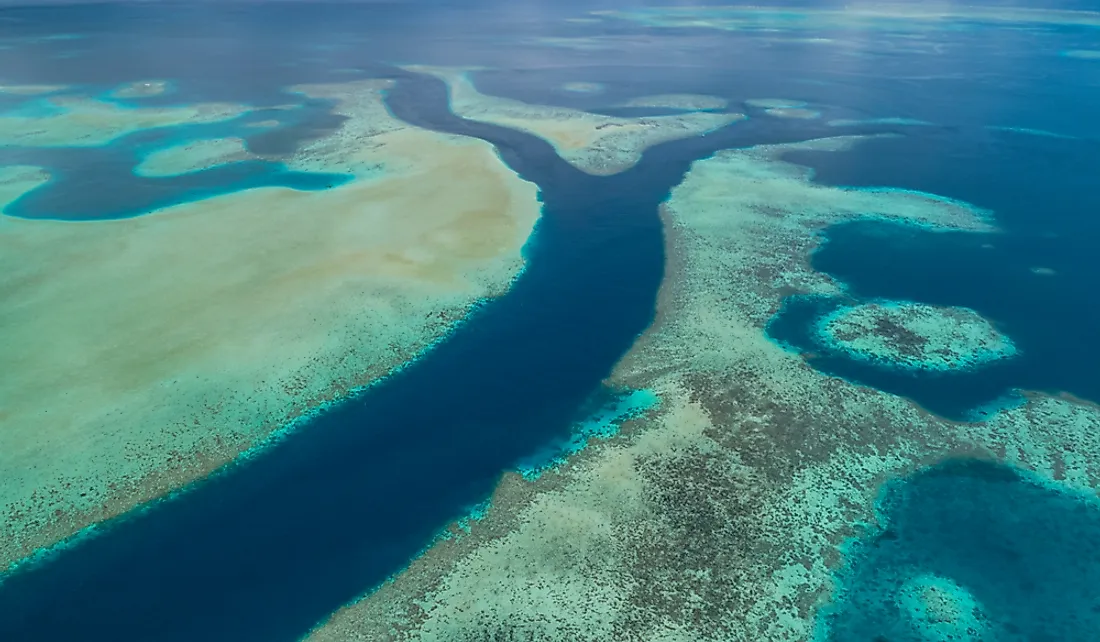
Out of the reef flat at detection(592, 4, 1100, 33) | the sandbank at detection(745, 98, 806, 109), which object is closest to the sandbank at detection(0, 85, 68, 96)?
the sandbank at detection(745, 98, 806, 109)

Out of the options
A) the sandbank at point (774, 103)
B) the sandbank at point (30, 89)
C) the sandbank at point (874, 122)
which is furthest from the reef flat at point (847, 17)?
the sandbank at point (30, 89)

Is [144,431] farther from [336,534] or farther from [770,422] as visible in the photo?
[770,422]

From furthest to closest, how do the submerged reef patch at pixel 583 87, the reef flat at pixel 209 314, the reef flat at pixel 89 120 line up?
1. the submerged reef patch at pixel 583 87
2. the reef flat at pixel 89 120
3. the reef flat at pixel 209 314

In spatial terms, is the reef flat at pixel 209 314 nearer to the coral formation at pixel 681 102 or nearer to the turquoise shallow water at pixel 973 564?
the turquoise shallow water at pixel 973 564

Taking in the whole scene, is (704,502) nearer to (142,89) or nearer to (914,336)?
(914,336)

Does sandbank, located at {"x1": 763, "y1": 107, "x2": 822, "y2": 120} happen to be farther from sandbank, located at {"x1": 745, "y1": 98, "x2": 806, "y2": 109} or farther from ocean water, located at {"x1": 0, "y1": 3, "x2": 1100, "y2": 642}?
ocean water, located at {"x1": 0, "y1": 3, "x2": 1100, "y2": 642}
